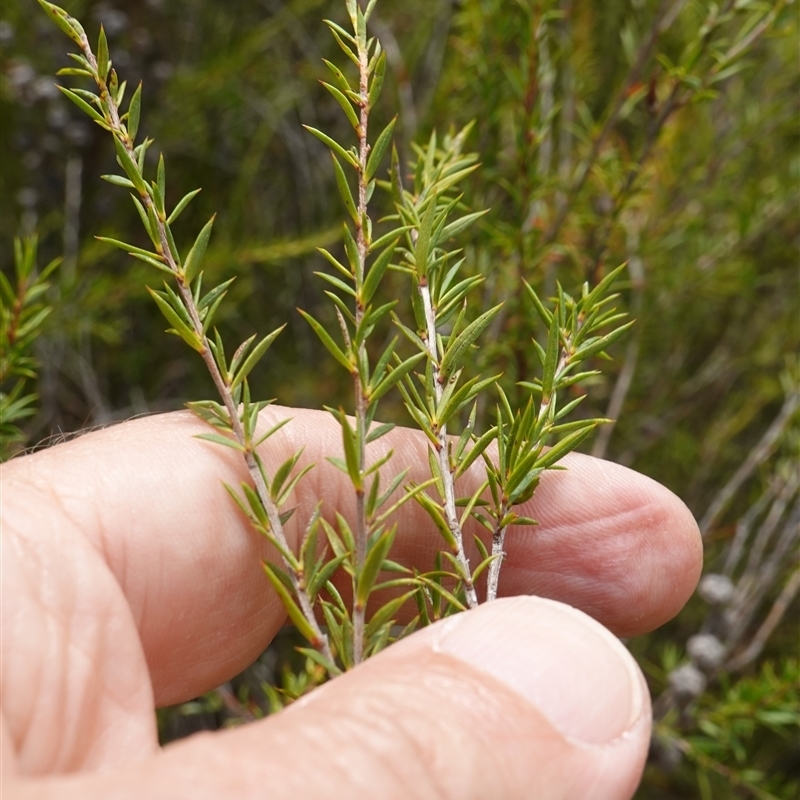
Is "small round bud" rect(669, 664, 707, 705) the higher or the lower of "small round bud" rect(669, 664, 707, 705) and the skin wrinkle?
the lower

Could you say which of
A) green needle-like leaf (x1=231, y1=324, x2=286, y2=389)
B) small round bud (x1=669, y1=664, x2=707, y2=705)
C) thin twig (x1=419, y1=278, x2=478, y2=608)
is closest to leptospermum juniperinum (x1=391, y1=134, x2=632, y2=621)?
thin twig (x1=419, y1=278, x2=478, y2=608)

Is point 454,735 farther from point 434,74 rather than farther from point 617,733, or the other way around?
point 434,74

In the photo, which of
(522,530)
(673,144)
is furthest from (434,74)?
(522,530)

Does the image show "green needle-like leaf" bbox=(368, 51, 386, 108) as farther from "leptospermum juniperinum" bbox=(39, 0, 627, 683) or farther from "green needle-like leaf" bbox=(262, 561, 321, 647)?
"green needle-like leaf" bbox=(262, 561, 321, 647)

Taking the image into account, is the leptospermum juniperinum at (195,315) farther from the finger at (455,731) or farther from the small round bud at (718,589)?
the small round bud at (718,589)

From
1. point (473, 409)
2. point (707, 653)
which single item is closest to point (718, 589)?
point (707, 653)

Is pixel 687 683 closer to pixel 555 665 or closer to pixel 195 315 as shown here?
pixel 555 665
